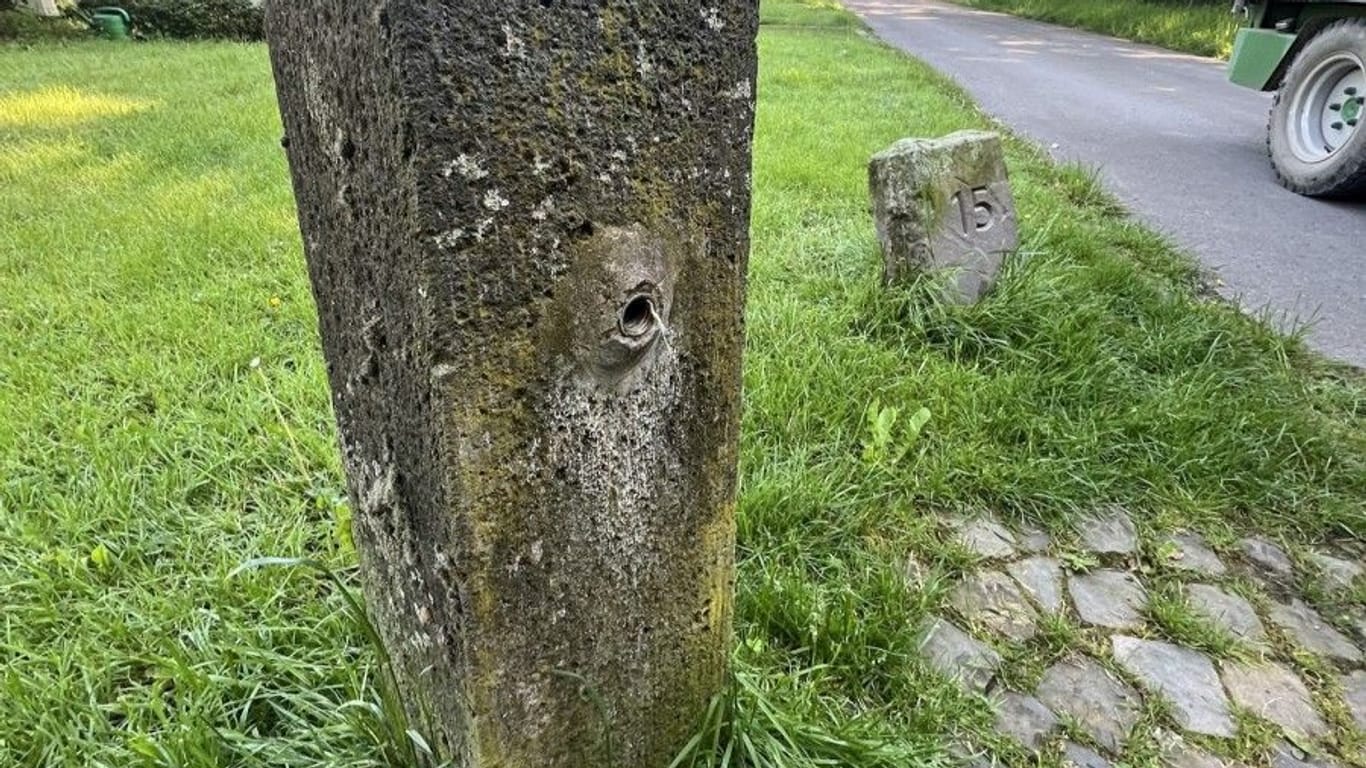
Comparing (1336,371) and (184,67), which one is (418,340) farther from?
(184,67)

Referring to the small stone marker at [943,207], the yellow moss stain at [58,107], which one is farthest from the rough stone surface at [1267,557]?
the yellow moss stain at [58,107]

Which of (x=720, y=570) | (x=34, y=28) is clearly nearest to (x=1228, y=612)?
(x=720, y=570)

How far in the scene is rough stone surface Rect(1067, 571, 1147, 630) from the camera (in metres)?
2.08

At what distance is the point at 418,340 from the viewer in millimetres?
980

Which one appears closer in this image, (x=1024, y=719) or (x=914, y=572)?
(x=1024, y=719)

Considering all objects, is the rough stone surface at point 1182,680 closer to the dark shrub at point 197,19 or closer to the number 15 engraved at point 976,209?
the number 15 engraved at point 976,209

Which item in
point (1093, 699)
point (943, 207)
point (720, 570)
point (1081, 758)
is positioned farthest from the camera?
point (943, 207)

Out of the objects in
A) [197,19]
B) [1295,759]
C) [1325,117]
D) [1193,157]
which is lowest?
[1295,759]

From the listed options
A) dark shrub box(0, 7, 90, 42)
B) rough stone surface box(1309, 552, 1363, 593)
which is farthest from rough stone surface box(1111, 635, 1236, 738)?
dark shrub box(0, 7, 90, 42)

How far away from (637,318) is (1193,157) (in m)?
6.54

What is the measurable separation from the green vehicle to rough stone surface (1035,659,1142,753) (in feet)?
15.0

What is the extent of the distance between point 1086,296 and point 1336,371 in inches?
35.2

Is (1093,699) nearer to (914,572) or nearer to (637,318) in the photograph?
(914,572)

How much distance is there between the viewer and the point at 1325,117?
5.36m
